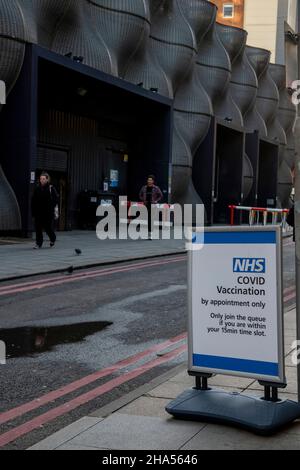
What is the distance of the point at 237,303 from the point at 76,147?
20942mm

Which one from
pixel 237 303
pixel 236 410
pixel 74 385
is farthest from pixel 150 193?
pixel 236 410

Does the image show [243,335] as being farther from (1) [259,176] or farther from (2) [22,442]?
(1) [259,176]

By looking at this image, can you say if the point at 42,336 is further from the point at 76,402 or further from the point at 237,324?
the point at 237,324

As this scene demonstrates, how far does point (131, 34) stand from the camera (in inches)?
983

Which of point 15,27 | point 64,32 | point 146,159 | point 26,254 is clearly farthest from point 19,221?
point 146,159

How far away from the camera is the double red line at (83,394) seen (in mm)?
4492

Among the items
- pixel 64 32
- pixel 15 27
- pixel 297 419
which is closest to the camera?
pixel 297 419

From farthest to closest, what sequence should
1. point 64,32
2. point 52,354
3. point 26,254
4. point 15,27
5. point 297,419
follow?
point 64,32
point 15,27
point 26,254
point 52,354
point 297,419

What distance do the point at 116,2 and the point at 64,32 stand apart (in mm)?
3368

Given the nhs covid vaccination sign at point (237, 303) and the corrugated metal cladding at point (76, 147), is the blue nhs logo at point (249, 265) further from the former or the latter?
the corrugated metal cladding at point (76, 147)

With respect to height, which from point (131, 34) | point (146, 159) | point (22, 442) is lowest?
point (22, 442)

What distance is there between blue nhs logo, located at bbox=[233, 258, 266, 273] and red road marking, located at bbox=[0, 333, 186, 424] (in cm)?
189

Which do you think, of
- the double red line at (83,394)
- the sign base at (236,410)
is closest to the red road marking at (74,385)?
the double red line at (83,394)

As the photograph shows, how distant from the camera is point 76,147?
2469 cm
